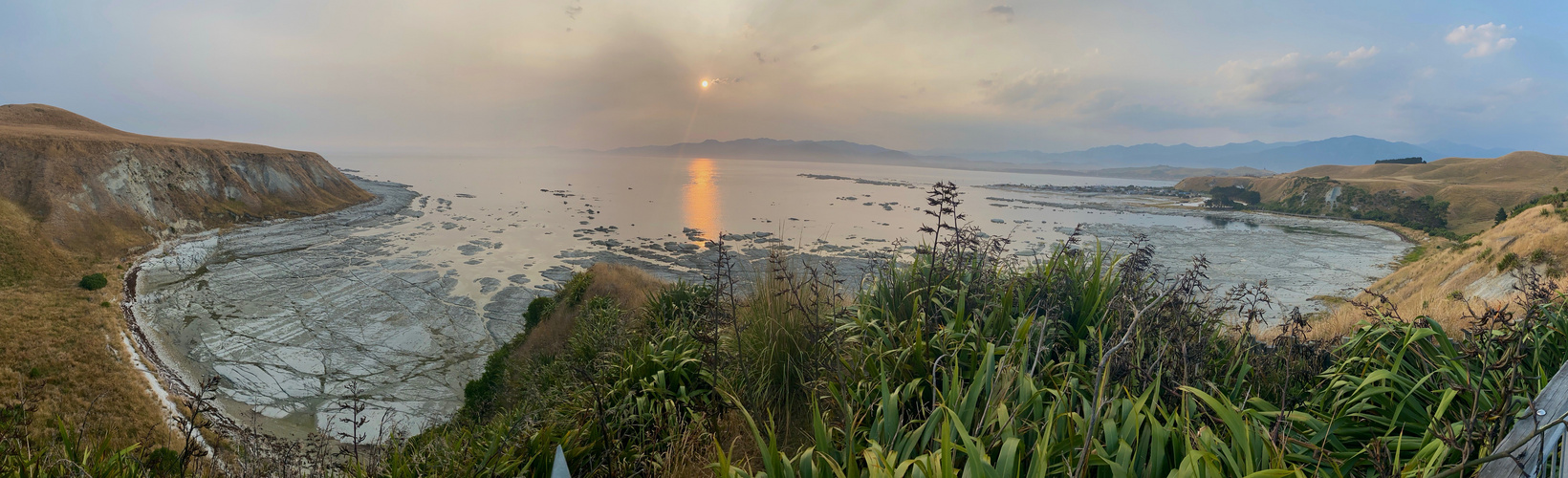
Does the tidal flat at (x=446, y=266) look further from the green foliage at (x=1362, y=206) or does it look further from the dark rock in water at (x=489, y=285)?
the green foliage at (x=1362, y=206)

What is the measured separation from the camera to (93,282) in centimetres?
2077

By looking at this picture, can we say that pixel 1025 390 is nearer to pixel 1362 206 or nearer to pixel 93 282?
pixel 93 282

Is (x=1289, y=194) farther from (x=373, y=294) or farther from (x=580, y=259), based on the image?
(x=373, y=294)

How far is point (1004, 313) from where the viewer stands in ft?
11.9

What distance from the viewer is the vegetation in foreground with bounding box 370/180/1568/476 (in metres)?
2.02

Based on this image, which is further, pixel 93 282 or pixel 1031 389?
pixel 93 282

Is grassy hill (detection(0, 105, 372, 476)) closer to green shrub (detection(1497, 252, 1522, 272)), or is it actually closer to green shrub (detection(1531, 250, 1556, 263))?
green shrub (detection(1497, 252, 1522, 272))

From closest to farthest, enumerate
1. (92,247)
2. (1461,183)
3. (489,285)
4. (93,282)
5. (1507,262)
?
(1507,262)
(93,282)
(489,285)
(92,247)
(1461,183)

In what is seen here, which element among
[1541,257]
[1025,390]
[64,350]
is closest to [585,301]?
[1025,390]

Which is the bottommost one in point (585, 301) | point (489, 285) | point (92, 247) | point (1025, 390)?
→ point (489, 285)

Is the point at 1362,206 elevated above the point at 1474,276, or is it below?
below

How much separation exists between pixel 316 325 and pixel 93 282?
985 cm

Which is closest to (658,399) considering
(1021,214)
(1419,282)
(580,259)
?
(1419,282)

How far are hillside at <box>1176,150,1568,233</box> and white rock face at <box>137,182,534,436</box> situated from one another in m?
60.4
